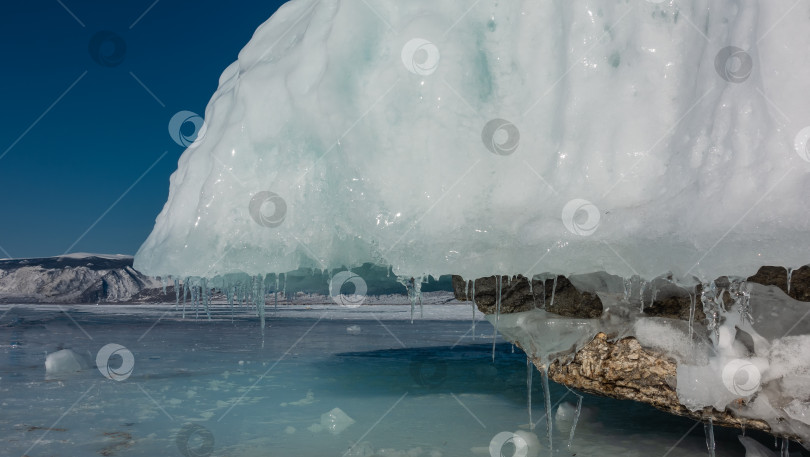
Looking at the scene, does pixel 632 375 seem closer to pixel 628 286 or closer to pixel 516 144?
pixel 628 286

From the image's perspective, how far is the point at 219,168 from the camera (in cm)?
328

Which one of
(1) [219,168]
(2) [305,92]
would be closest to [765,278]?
(2) [305,92]

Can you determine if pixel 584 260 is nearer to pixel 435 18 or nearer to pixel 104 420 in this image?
pixel 435 18

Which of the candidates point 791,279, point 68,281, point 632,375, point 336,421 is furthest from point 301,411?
point 68,281

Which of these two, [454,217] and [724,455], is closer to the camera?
[454,217]

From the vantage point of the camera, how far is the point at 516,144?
8.93 ft

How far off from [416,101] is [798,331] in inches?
88.0

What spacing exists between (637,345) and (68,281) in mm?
79147

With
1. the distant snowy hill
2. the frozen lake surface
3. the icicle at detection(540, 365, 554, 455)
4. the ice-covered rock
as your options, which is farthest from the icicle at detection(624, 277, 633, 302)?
the distant snowy hill

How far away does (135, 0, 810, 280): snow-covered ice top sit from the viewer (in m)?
2.27

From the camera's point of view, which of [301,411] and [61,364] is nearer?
[301,411]

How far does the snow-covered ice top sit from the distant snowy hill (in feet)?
222

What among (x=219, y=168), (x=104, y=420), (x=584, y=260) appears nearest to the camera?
(x=584, y=260)

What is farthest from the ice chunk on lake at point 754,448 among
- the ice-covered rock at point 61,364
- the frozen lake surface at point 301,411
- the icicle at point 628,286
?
the ice-covered rock at point 61,364
